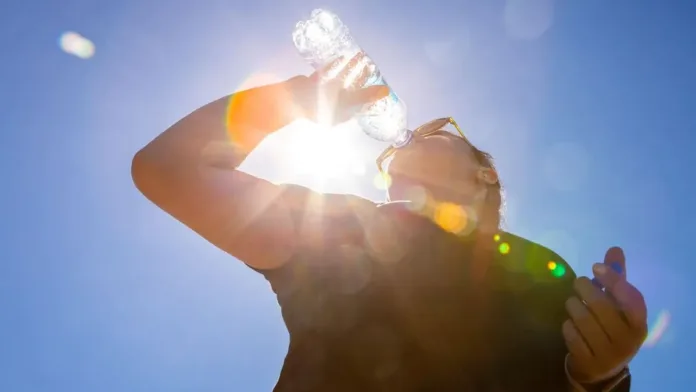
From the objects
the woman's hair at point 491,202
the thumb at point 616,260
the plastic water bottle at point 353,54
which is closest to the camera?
the thumb at point 616,260

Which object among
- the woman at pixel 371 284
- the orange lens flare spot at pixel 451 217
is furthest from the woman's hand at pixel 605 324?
the orange lens flare spot at pixel 451 217

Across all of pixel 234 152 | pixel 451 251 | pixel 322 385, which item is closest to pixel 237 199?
pixel 234 152

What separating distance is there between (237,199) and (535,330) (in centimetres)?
114

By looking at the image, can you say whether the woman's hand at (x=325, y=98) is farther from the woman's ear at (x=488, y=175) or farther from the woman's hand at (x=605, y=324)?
the woman's ear at (x=488, y=175)

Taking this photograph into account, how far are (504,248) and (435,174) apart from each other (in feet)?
2.45

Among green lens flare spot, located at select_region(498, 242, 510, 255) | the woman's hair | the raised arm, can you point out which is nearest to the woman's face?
the woman's hair

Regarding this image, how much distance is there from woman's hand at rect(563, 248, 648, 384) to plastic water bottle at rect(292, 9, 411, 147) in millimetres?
2547

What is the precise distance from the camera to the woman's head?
2.78 meters

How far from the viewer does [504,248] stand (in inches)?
85.4

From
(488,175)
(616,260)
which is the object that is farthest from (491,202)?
(616,260)

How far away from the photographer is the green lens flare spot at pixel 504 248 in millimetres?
2151

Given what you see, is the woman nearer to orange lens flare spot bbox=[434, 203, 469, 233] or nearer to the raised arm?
the raised arm

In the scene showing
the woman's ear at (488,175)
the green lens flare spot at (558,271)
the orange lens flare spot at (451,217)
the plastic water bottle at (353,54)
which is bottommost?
the green lens flare spot at (558,271)

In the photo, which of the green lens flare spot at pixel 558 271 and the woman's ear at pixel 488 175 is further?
the woman's ear at pixel 488 175
